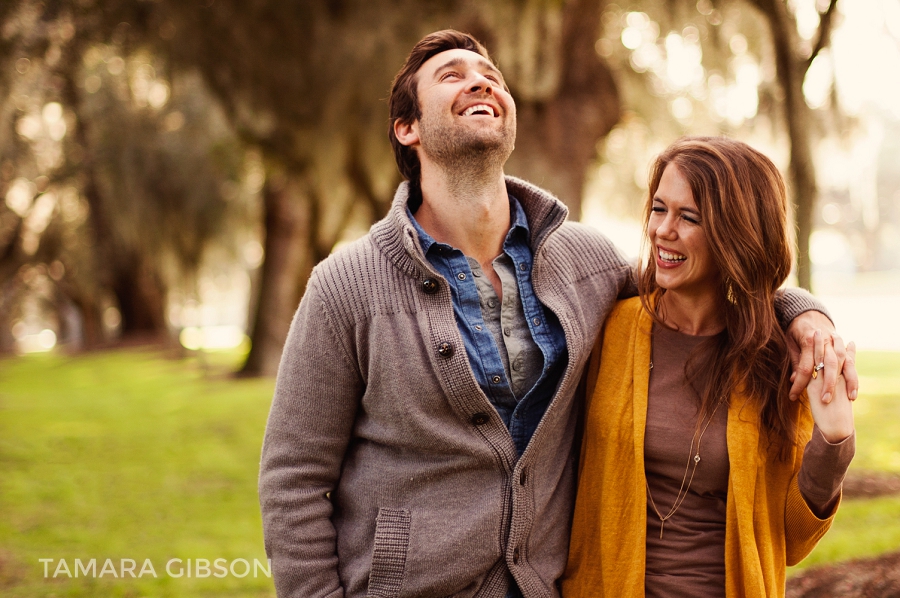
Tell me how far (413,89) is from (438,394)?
3.09 feet

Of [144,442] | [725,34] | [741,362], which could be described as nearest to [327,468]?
[741,362]

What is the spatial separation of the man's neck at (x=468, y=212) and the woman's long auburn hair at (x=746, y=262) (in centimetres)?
54

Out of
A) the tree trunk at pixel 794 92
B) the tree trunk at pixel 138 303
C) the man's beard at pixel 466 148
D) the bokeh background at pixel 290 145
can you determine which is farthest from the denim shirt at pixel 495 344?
the tree trunk at pixel 138 303

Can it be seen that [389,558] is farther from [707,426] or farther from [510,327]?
[707,426]

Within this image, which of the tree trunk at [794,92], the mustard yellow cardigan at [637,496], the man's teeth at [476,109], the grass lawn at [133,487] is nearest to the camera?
the mustard yellow cardigan at [637,496]

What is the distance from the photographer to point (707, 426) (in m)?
2.18

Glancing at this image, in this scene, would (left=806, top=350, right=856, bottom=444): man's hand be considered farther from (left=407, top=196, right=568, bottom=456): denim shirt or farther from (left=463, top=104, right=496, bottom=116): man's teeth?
(left=463, top=104, right=496, bottom=116): man's teeth

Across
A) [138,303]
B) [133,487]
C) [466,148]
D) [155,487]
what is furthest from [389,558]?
[138,303]

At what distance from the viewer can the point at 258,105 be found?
275 inches

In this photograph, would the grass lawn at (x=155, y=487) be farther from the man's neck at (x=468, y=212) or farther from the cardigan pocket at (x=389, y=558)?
the man's neck at (x=468, y=212)

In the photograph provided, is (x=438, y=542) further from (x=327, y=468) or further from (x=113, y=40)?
(x=113, y=40)

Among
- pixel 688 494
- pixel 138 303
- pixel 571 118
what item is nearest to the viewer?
pixel 688 494

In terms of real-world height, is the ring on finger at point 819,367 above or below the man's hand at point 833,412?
above

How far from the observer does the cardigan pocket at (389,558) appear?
2.01 m
